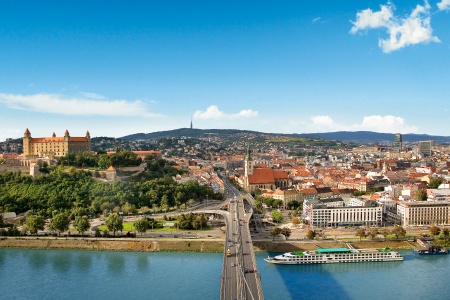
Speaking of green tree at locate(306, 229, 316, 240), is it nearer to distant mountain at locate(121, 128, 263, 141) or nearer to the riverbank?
the riverbank

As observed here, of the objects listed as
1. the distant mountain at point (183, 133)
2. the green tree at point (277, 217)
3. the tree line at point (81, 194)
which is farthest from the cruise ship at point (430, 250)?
the distant mountain at point (183, 133)

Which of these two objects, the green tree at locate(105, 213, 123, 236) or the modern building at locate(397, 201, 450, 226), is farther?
the modern building at locate(397, 201, 450, 226)

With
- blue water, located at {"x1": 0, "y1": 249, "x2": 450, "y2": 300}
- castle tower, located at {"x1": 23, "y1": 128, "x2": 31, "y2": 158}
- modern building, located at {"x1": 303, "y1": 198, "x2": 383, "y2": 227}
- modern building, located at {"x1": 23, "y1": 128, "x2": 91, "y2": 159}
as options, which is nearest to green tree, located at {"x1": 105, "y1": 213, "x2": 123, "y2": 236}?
blue water, located at {"x1": 0, "y1": 249, "x2": 450, "y2": 300}

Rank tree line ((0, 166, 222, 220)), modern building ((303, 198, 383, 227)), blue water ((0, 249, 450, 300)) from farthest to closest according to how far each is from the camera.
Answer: tree line ((0, 166, 222, 220)), modern building ((303, 198, 383, 227)), blue water ((0, 249, 450, 300))

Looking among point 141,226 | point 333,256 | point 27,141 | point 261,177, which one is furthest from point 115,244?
point 261,177

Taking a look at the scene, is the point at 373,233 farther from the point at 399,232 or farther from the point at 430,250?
the point at 430,250

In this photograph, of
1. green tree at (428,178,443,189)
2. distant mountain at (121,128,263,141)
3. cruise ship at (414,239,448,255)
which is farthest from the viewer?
distant mountain at (121,128,263,141)
